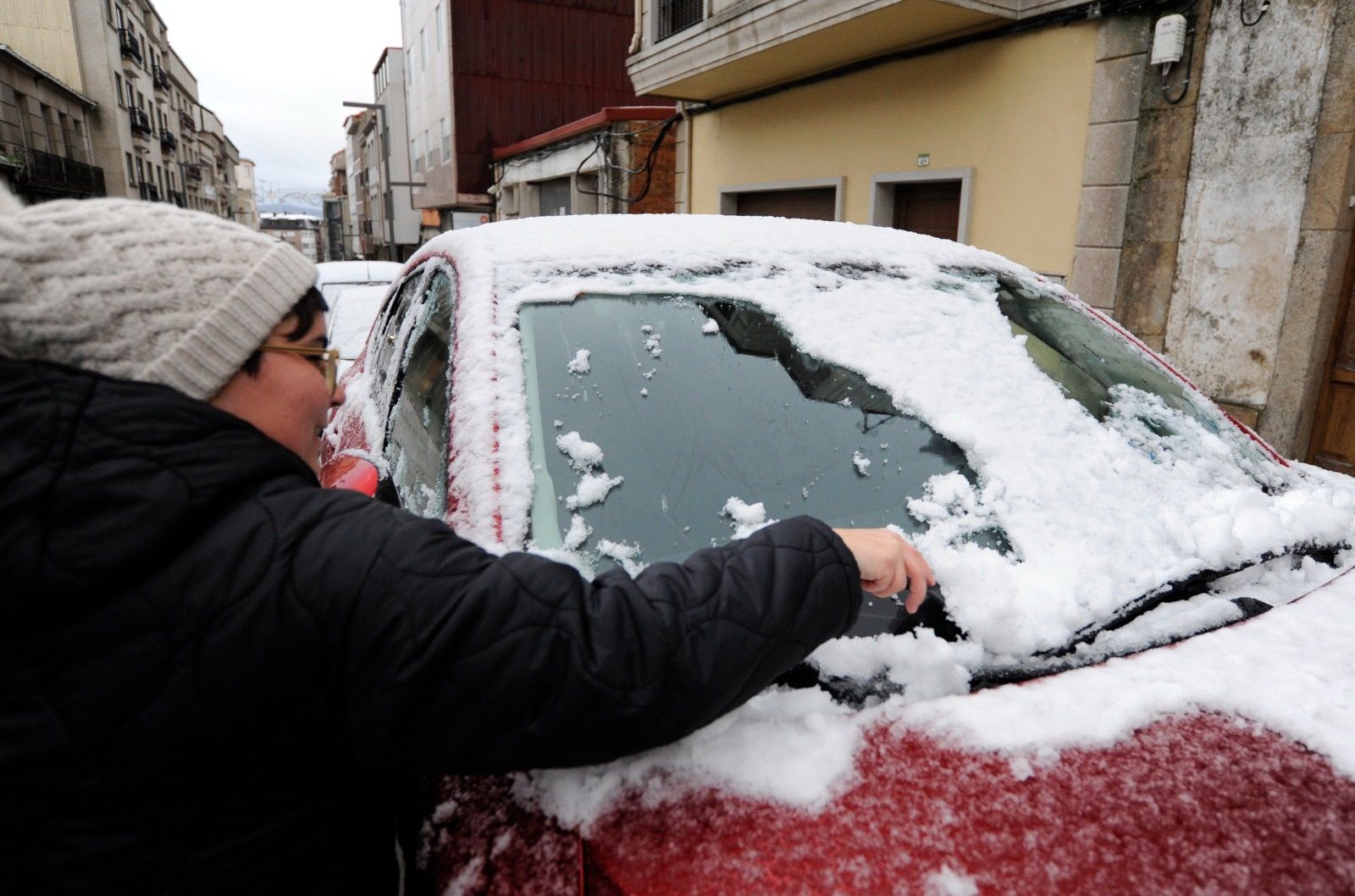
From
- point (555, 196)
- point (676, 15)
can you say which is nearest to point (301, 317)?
point (676, 15)

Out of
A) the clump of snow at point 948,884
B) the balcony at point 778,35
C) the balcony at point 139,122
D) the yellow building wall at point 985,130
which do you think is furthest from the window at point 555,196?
the balcony at point 139,122

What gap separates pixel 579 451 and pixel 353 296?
583 centimetres

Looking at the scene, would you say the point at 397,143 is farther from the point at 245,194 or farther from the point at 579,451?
the point at 245,194

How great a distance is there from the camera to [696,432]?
1503 millimetres

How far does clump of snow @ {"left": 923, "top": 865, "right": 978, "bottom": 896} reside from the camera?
0.81 m

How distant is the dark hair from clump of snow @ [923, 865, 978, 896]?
0.89 m

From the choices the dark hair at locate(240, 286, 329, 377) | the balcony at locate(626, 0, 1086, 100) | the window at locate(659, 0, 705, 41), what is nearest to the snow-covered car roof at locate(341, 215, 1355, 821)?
the dark hair at locate(240, 286, 329, 377)

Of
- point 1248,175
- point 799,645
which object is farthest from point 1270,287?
point 799,645

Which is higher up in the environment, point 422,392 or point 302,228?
point 302,228

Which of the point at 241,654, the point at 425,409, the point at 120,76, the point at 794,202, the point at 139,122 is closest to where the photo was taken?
the point at 241,654

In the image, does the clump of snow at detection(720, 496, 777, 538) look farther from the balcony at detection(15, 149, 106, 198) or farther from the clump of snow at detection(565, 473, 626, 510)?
the balcony at detection(15, 149, 106, 198)

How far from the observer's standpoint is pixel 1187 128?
5156mm

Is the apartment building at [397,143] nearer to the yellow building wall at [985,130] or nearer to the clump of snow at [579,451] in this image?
the yellow building wall at [985,130]

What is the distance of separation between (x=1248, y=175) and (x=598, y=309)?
4956mm
